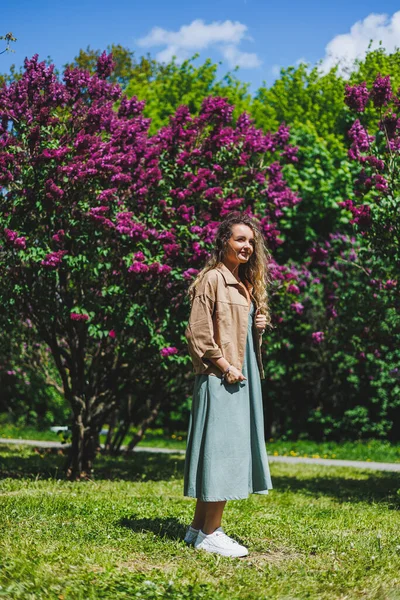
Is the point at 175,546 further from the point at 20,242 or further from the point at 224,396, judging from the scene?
the point at 20,242

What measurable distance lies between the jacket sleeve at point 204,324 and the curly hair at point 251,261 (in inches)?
6.6

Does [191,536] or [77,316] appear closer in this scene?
[191,536]

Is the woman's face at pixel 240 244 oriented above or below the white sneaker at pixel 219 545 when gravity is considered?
above

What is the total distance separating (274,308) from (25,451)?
566cm

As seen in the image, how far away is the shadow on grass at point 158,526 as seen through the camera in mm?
4593

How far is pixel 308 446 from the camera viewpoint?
48.5 ft

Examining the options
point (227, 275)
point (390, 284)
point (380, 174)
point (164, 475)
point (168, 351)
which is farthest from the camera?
point (164, 475)

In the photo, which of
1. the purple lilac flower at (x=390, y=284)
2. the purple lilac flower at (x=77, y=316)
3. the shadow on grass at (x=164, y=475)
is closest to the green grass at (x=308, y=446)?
the shadow on grass at (x=164, y=475)

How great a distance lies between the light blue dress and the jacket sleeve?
0.54 feet

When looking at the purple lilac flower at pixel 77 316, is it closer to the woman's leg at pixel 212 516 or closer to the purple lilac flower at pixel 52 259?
the purple lilac flower at pixel 52 259

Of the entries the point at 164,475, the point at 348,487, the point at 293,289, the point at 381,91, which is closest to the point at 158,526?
the point at 293,289

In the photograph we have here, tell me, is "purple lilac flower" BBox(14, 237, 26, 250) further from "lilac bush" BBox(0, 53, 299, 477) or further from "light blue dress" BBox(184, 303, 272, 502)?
"light blue dress" BBox(184, 303, 272, 502)

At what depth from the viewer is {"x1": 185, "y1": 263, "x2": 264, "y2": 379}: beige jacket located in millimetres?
4258

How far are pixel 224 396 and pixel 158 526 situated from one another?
1.21m
